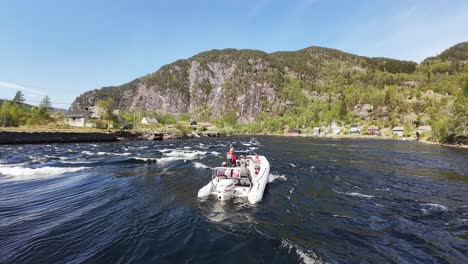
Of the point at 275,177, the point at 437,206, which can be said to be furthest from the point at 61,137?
the point at 437,206

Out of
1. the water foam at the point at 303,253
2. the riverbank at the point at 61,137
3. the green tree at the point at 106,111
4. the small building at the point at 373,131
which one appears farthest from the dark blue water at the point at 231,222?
the small building at the point at 373,131

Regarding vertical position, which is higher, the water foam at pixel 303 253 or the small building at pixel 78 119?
the small building at pixel 78 119

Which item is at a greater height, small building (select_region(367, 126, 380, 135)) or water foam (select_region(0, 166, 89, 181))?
small building (select_region(367, 126, 380, 135))

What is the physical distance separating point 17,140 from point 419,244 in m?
83.8

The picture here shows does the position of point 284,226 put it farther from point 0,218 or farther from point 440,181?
point 440,181

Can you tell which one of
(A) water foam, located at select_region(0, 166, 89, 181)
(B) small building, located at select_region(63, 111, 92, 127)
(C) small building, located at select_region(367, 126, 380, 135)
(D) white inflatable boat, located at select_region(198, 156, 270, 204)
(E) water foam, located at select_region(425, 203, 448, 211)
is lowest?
(A) water foam, located at select_region(0, 166, 89, 181)

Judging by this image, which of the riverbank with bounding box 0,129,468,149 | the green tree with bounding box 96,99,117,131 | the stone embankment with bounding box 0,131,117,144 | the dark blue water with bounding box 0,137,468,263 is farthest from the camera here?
the green tree with bounding box 96,99,117,131

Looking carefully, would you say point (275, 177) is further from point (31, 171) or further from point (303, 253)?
point (31, 171)

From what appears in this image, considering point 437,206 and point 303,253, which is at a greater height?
point 437,206

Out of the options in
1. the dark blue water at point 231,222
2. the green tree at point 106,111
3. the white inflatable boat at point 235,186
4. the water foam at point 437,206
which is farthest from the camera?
the green tree at point 106,111

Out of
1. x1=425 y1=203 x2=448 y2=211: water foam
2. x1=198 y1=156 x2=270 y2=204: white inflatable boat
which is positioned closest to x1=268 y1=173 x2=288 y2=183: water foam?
x1=198 y1=156 x2=270 y2=204: white inflatable boat

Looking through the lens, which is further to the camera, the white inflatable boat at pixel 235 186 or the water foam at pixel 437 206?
the white inflatable boat at pixel 235 186

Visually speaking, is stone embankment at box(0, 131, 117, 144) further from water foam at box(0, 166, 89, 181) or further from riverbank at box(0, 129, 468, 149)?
water foam at box(0, 166, 89, 181)

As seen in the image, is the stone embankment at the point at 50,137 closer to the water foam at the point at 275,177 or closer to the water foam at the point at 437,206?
the water foam at the point at 275,177
